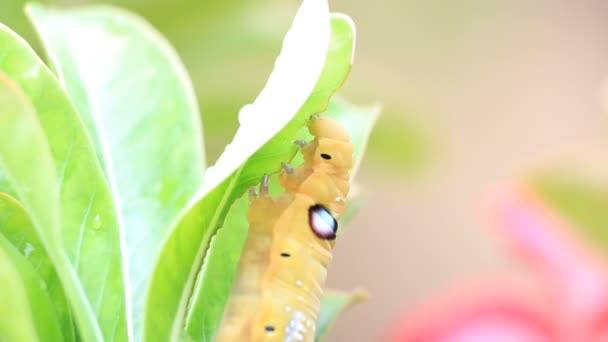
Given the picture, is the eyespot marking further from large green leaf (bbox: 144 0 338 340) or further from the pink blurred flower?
the pink blurred flower

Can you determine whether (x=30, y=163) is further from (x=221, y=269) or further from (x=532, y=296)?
(x=532, y=296)

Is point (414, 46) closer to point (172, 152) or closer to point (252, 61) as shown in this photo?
point (252, 61)

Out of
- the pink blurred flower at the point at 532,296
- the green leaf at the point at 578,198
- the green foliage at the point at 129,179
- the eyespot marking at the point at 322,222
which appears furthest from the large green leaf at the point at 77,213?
the green leaf at the point at 578,198

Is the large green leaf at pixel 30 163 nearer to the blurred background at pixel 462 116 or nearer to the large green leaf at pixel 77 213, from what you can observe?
the large green leaf at pixel 77 213

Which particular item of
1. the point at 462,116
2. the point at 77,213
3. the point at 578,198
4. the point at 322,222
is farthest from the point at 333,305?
the point at 462,116

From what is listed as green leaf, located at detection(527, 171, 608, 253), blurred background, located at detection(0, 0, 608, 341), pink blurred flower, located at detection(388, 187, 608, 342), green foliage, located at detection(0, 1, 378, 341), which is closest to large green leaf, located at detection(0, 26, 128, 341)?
green foliage, located at detection(0, 1, 378, 341)
